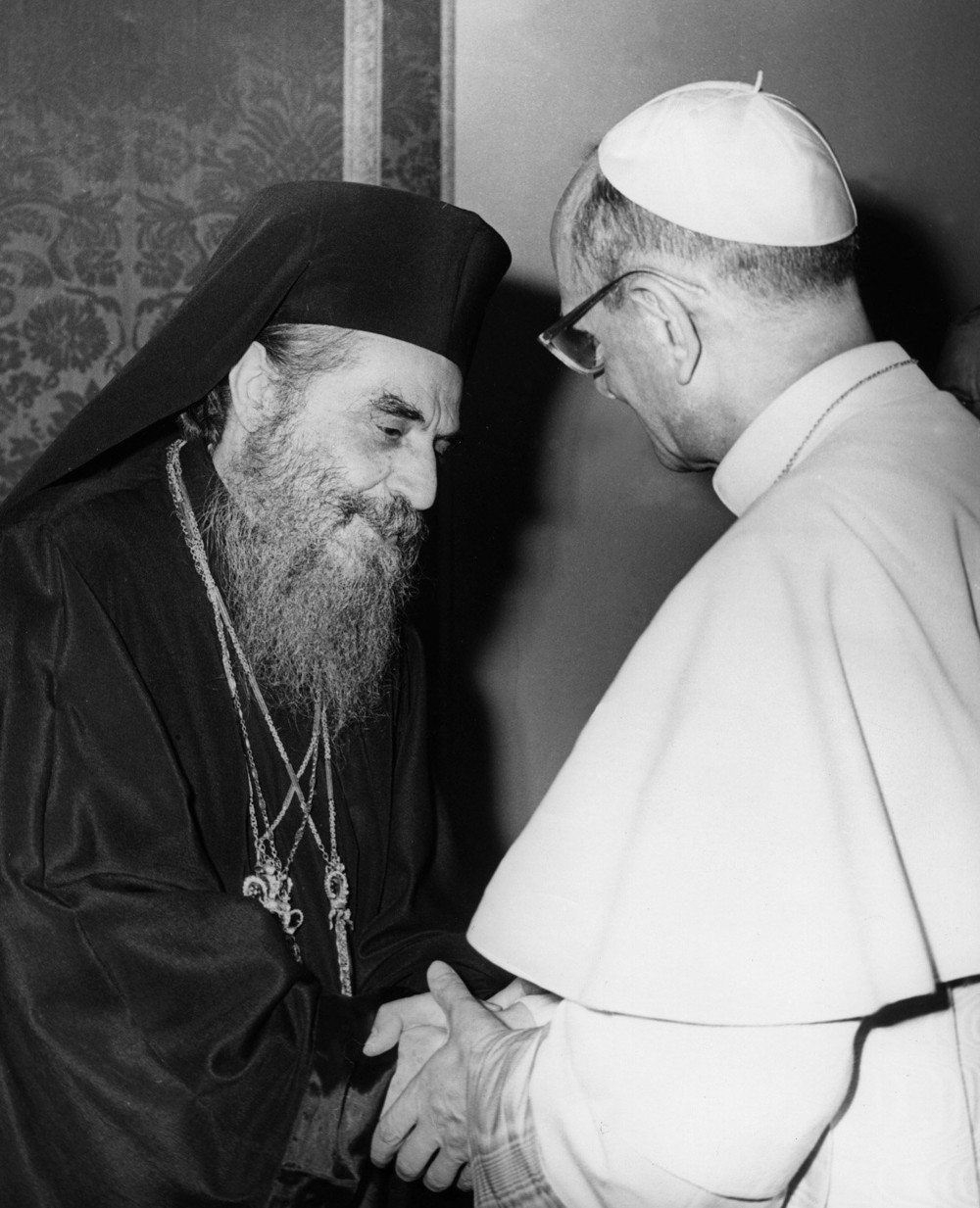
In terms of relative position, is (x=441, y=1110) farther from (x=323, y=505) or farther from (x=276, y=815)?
(x=323, y=505)

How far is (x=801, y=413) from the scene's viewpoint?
1.74 meters

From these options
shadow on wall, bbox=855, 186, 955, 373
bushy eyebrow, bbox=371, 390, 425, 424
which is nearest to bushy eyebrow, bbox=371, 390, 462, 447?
bushy eyebrow, bbox=371, 390, 425, 424

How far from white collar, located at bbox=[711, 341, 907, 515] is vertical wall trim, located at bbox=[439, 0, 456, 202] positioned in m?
2.63

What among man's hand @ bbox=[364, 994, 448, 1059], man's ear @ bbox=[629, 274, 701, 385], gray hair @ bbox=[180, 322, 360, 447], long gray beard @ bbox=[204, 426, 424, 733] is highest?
man's ear @ bbox=[629, 274, 701, 385]

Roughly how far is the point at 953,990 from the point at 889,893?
32cm

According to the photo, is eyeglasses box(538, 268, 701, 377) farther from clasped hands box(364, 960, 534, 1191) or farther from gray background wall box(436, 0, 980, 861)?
gray background wall box(436, 0, 980, 861)

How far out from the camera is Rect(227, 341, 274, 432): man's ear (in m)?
2.45

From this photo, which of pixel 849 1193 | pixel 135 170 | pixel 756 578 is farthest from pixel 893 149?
pixel 849 1193

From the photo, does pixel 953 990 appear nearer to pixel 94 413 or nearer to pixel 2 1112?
pixel 2 1112

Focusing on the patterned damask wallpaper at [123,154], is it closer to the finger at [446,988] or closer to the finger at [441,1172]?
the finger at [446,988]

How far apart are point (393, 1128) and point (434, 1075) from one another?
12 centimetres

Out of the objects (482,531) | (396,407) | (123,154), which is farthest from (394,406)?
(123,154)

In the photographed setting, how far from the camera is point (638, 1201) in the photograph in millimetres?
1427

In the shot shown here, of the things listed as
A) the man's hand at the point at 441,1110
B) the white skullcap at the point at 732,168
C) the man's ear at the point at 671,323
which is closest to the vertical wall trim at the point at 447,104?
the white skullcap at the point at 732,168
